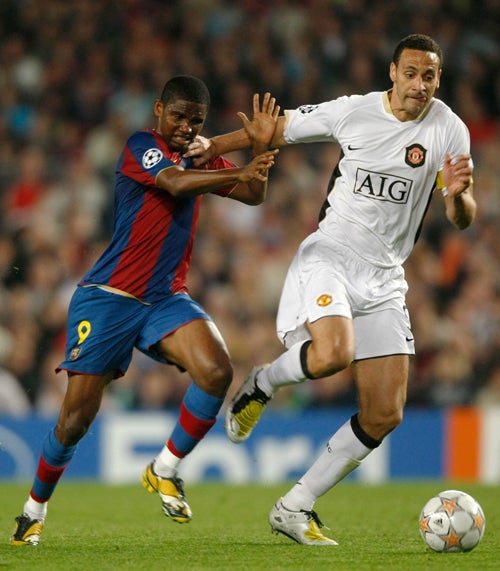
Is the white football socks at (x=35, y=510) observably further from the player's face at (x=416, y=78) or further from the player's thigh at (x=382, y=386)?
the player's face at (x=416, y=78)

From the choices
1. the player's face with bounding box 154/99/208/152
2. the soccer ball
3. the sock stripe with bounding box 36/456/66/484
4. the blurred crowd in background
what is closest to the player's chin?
the player's face with bounding box 154/99/208/152

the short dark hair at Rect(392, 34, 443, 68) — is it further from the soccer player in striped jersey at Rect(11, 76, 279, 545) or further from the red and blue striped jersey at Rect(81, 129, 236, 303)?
the red and blue striped jersey at Rect(81, 129, 236, 303)

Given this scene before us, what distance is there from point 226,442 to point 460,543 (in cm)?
549

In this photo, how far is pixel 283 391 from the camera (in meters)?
11.8

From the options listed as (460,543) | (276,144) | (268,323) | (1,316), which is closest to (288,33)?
(268,323)

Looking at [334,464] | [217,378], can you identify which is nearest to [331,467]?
[334,464]

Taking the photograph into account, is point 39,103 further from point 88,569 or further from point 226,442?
point 88,569

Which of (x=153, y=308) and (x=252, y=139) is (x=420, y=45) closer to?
(x=252, y=139)

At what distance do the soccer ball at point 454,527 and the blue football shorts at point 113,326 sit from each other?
1665mm

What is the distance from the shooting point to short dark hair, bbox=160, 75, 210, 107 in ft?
20.7

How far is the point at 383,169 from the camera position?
621 cm

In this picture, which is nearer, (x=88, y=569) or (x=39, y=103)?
(x=88, y=569)

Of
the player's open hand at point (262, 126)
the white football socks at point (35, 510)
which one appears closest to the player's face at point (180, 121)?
the player's open hand at point (262, 126)

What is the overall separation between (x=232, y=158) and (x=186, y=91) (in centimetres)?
704
